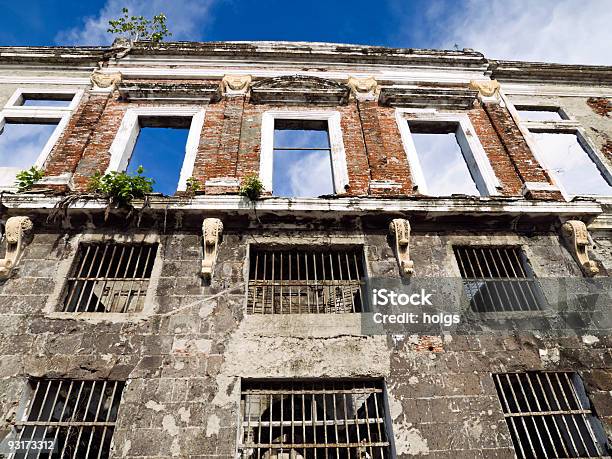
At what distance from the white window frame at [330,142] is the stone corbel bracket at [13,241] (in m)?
4.02

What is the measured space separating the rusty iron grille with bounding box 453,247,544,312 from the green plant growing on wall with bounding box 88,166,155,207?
5.50 metres

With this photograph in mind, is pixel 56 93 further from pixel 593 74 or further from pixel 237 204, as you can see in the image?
pixel 593 74

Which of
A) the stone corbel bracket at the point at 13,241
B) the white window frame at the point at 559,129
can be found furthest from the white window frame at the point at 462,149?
the stone corbel bracket at the point at 13,241

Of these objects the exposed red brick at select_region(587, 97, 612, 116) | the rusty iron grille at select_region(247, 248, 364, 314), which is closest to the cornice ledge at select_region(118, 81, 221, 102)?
the rusty iron grille at select_region(247, 248, 364, 314)

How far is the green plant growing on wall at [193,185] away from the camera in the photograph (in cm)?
698

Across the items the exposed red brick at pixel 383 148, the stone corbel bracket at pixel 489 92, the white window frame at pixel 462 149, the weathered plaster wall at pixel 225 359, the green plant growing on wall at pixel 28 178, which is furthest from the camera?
the stone corbel bracket at pixel 489 92

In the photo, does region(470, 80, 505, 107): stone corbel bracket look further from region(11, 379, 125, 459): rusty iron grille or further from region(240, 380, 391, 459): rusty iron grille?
region(11, 379, 125, 459): rusty iron grille

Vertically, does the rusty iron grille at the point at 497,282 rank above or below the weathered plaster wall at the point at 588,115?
below

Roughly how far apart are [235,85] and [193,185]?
334cm

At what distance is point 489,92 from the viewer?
922cm

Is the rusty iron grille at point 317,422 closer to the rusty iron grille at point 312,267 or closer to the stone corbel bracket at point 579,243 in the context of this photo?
the rusty iron grille at point 312,267

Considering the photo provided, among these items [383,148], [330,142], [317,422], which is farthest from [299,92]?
[317,422]

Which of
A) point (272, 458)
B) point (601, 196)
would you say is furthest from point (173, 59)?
point (601, 196)

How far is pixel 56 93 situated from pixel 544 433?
11728mm
